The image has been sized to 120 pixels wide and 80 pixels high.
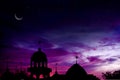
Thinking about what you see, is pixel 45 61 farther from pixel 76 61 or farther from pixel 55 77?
pixel 55 77

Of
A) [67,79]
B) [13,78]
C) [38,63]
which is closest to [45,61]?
[38,63]

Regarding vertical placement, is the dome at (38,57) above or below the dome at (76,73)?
above

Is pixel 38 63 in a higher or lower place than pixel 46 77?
higher

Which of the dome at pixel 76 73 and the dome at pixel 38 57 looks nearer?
the dome at pixel 76 73

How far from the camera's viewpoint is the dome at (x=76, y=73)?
5162 centimetres

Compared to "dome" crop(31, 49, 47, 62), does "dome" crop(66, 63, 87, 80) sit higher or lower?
lower

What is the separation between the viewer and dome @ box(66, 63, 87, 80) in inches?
2032

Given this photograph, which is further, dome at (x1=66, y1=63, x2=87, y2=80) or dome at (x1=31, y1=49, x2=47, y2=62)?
dome at (x1=31, y1=49, x2=47, y2=62)

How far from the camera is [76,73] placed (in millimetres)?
51781

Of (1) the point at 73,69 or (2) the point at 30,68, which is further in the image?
(2) the point at 30,68

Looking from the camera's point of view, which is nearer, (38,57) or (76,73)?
(76,73)

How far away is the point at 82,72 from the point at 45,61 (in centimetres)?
1063

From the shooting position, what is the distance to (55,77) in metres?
68.1

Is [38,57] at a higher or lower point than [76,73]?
higher
